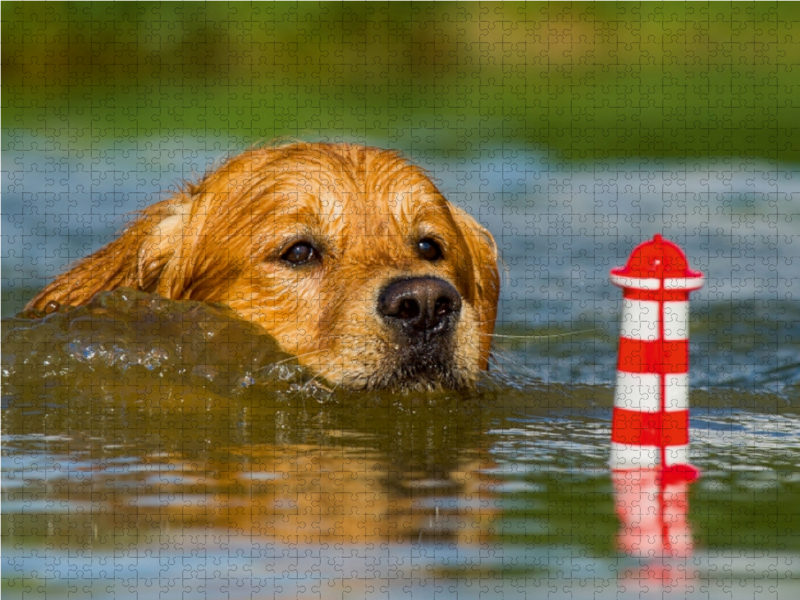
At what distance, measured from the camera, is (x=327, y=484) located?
4977mm

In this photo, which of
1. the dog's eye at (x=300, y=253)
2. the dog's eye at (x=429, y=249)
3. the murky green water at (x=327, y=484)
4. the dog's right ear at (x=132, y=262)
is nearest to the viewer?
the murky green water at (x=327, y=484)

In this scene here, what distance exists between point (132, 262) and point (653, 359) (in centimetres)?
320

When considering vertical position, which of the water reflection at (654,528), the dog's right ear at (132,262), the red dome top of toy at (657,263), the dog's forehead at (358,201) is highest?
the dog's forehead at (358,201)

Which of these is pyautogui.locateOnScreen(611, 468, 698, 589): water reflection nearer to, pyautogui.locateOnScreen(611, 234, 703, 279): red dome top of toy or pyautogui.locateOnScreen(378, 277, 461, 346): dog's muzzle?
pyautogui.locateOnScreen(611, 234, 703, 279): red dome top of toy

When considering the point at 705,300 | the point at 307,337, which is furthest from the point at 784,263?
the point at 307,337

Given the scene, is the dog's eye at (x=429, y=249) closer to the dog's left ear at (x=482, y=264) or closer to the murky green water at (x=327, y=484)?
the dog's left ear at (x=482, y=264)

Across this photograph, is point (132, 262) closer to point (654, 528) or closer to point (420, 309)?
point (420, 309)

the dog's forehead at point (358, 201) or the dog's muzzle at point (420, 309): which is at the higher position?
the dog's forehead at point (358, 201)

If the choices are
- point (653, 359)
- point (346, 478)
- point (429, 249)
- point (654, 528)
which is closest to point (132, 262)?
point (429, 249)

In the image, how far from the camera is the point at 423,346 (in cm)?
632

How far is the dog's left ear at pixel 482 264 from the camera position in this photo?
7.83 metres

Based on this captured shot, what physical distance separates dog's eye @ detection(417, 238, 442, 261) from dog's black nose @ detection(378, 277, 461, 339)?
2.48 feet

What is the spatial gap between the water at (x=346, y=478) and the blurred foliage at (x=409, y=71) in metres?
8.09

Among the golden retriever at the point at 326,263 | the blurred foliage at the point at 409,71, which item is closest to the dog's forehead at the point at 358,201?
the golden retriever at the point at 326,263
